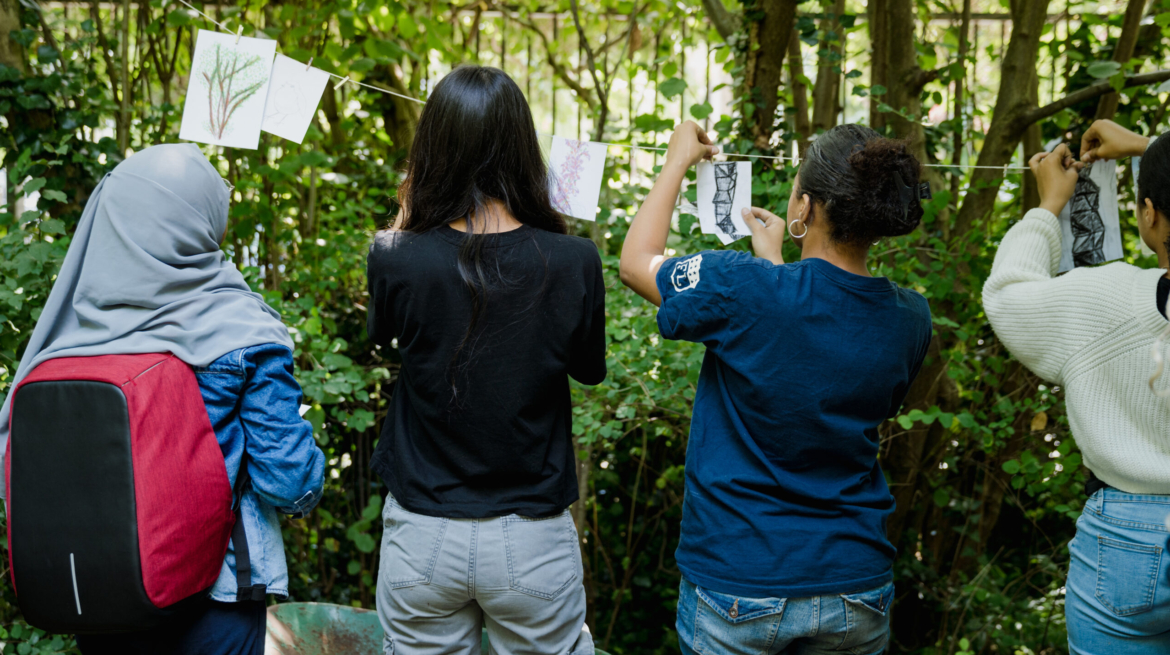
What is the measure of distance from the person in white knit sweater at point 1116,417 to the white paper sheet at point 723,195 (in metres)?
0.67

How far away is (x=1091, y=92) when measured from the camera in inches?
103

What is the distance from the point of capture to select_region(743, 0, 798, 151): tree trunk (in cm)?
293

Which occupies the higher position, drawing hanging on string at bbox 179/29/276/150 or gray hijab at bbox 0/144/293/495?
drawing hanging on string at bbox 179/29/276/150

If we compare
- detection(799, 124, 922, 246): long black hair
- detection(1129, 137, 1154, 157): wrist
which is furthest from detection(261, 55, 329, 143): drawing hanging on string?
detection(1129, 137, 1154, 157): wrist

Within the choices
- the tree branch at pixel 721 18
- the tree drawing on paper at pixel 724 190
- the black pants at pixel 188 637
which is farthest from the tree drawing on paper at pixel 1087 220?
the black pants at pixel 188 637

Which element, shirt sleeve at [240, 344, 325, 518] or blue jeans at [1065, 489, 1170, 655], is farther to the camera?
shirt sleeve at [240, 344, 325, 518]

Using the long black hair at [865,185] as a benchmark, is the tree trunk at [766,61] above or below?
above

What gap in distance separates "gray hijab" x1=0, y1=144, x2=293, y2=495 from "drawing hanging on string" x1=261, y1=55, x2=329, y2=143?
1.62 feet

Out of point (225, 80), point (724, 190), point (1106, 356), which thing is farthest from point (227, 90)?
point (1106, 356)

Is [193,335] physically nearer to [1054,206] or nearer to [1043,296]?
[1043,296]

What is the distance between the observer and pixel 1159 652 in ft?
5.15

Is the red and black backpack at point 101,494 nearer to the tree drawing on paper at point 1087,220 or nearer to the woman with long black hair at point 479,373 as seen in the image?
the woman with long black hair at point 479,373

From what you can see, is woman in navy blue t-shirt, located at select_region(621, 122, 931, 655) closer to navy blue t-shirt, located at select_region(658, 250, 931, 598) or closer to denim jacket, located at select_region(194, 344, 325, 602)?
navy blue t-shirt, located at select_region(658, 250, 931, 598)

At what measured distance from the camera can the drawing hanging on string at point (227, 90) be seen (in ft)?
6.96
